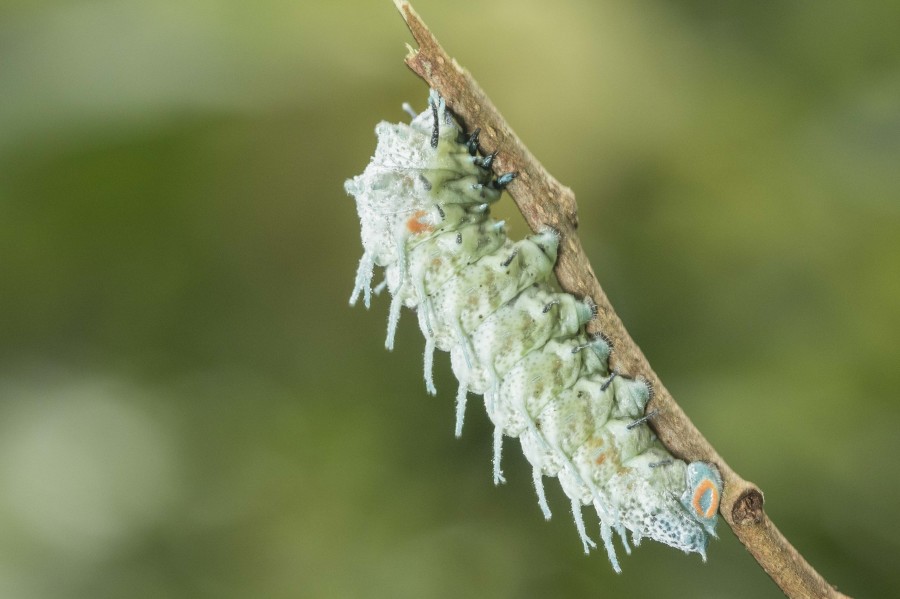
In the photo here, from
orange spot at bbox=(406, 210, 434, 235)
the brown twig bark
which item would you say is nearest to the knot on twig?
the brown twig bark

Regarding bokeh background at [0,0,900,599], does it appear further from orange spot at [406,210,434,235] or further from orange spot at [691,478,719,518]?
orange spot at [406,210,434,235]

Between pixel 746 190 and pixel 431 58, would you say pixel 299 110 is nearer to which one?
pixel 746 190

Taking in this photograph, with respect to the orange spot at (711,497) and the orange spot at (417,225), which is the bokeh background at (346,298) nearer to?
the orange spot at (711,497)

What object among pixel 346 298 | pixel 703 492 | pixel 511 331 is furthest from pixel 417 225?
pixel 346 298

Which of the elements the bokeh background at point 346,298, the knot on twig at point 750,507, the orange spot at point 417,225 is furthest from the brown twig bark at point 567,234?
the bokeh background at point 346,298

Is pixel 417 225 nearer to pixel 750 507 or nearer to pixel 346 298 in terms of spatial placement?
pixel 750 507

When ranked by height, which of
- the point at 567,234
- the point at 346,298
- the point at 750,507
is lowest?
the point at 750,507

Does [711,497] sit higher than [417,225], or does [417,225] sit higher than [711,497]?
[417,225]
